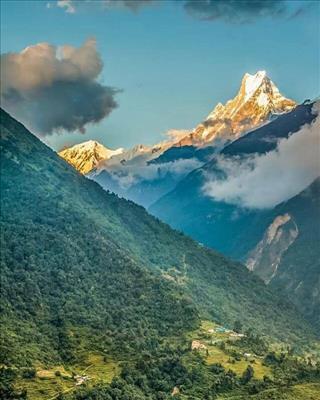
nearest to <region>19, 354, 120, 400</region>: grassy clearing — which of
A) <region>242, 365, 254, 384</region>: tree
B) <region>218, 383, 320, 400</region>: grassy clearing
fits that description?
<region>218, 383, 320, 400</region>: grassy clearing

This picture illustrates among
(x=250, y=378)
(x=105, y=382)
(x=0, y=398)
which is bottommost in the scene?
(x=0, y=398)

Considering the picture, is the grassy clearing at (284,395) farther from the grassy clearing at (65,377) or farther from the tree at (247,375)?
the grassy clearing at (65,377)

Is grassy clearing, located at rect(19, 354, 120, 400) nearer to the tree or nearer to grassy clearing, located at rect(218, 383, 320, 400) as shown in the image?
grassy clearing, located at rect(218, 383, 320, 400)

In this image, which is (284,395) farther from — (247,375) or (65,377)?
(65,377)

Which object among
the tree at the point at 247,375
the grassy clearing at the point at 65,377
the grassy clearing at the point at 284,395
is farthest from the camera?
the tree at the point at 247,375

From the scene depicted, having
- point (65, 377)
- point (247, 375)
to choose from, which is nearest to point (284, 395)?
point (247, 375)

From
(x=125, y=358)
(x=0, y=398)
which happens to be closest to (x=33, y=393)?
(x=0, y=398)

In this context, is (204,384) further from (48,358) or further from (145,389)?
(48,358)

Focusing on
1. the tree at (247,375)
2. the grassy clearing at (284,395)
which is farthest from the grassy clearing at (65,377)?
the tree at (247,375)

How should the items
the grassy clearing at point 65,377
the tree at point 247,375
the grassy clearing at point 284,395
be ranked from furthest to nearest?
the tree at point 247,375 < the grassy clearing at point 284,395 < the grassy clearing at point 65,377
